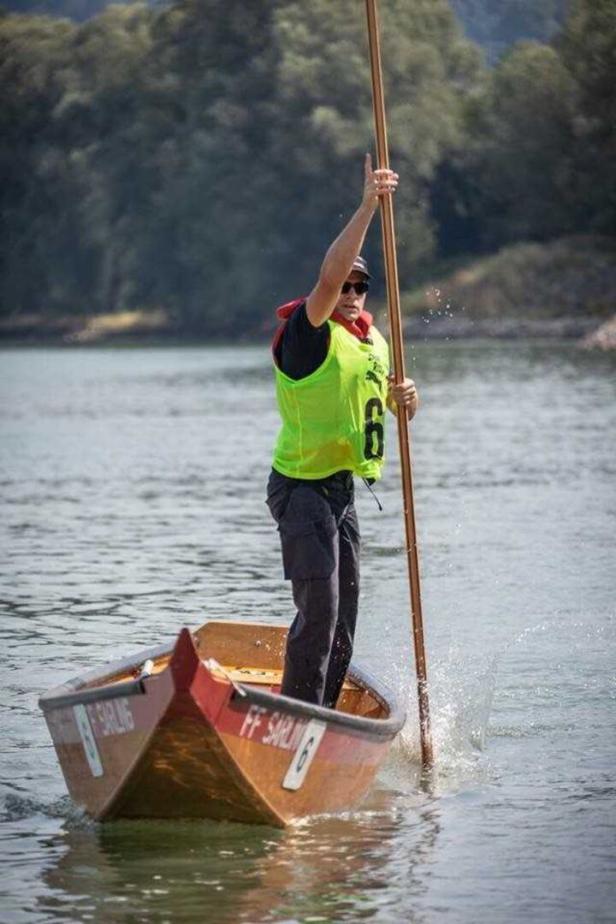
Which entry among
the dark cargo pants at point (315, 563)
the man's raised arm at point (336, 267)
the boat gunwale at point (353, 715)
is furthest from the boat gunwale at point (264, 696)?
the man's raised arm at point (336, 267)

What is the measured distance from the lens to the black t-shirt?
28.1 feet

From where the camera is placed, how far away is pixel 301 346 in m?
8.60

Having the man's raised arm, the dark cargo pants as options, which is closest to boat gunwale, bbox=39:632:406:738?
the dark cargo pants

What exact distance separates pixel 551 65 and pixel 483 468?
56.3 m

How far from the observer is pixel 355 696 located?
395 inches

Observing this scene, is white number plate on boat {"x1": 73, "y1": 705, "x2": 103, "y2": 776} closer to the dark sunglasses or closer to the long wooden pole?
the long wooden pole

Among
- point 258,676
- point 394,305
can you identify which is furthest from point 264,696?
point 258,676

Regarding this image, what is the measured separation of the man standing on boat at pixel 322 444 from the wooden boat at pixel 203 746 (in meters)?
0.41

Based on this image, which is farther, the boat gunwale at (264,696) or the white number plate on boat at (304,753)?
the white number plate on boat at (304,753)

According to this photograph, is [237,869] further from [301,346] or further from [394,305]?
[394,305]

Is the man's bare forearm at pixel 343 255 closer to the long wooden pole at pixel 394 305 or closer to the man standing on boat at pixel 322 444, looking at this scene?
the man standing on boat at pixel 322 444

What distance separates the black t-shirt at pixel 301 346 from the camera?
8.55 meters

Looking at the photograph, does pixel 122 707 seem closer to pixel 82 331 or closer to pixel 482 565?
pixel 482 565

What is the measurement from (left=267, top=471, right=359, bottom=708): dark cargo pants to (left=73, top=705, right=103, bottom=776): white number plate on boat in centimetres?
91
